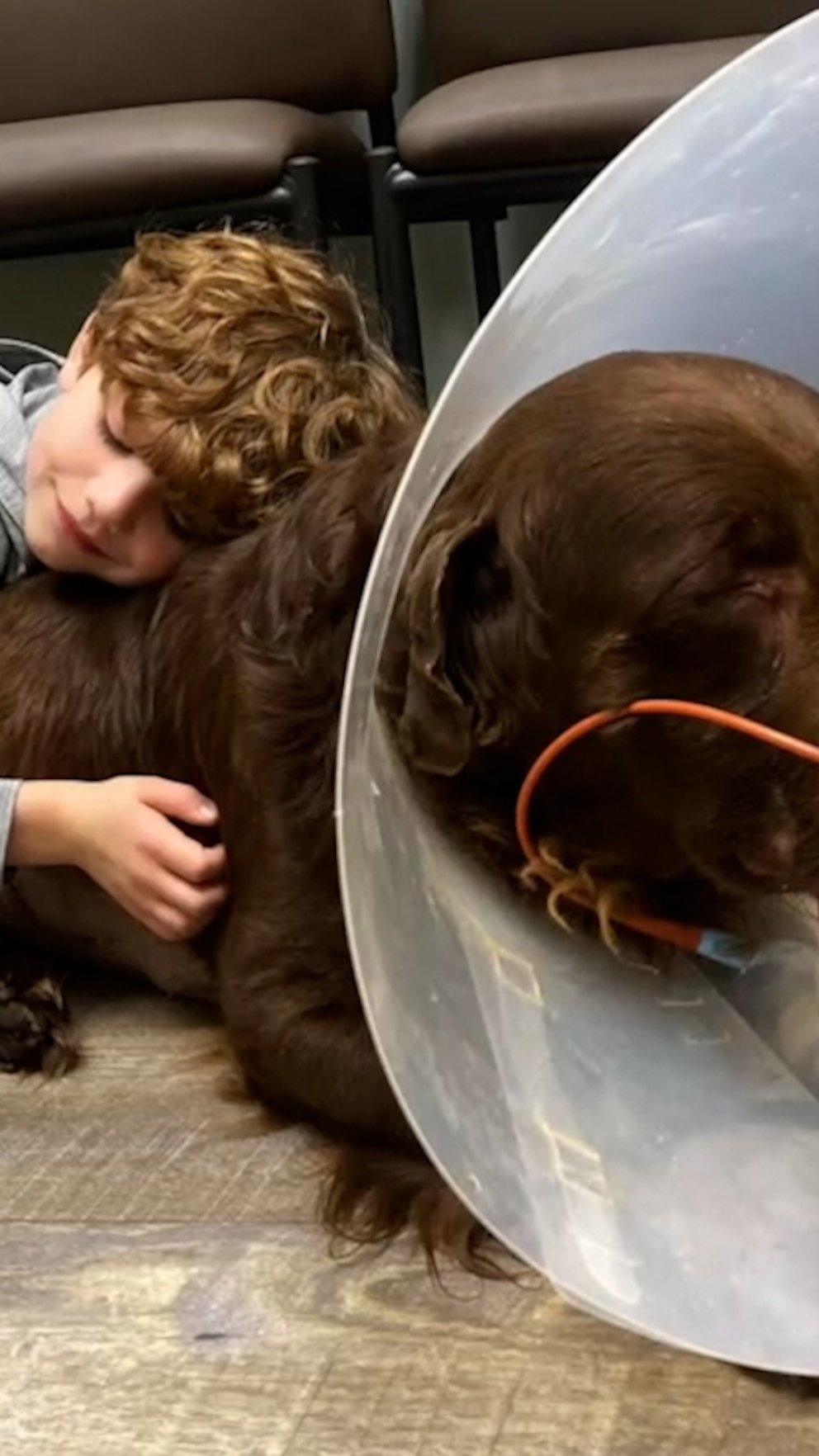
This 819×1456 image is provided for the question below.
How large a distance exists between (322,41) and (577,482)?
208cm

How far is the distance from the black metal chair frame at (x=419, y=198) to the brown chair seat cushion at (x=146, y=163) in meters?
0.13

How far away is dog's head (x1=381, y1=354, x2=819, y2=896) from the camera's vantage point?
3.31 feet

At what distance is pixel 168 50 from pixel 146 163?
0.67 metres

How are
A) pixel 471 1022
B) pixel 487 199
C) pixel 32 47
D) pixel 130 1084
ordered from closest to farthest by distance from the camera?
pixel 471 1022
pixel 130 1084
pixel 487 199
pixel 32 47

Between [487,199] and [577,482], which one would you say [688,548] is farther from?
[487,199]

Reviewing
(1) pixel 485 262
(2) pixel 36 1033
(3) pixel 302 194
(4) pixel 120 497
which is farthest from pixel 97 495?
(1) pixel 485 262

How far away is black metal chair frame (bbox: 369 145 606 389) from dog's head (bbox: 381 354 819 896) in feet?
4.11

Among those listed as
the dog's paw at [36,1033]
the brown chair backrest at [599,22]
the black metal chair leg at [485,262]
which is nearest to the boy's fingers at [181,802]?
the dog's paw at [36,1033]

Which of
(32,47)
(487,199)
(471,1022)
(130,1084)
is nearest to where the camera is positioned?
(471,1022)

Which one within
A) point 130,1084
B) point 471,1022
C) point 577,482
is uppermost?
point 577,482

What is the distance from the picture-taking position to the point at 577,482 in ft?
3.49

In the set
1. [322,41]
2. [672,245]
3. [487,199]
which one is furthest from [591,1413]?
[322,41]

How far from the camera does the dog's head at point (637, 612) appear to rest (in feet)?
3.31

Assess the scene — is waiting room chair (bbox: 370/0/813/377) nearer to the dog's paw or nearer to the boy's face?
Answer: the boy's face
